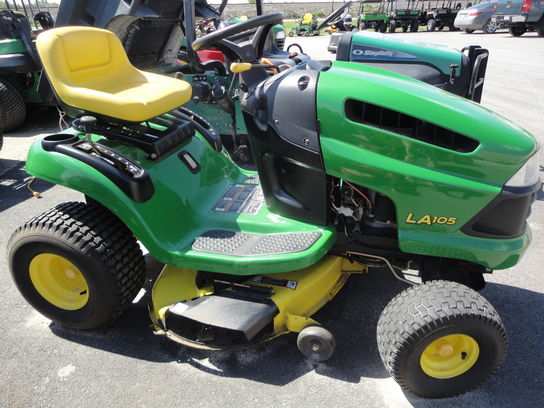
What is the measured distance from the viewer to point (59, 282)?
2.39 m

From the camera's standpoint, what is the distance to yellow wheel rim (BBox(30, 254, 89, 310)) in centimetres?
229

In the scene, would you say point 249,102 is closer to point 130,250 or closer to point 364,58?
point 130,250

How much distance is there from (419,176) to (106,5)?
3.11 m

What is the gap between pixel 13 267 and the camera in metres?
2.26

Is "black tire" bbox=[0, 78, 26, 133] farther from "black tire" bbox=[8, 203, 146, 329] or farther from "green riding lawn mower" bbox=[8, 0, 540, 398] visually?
"black tire" bbox=[8, 203, 146, 329]

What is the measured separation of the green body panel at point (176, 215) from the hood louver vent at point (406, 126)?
0.56 meters

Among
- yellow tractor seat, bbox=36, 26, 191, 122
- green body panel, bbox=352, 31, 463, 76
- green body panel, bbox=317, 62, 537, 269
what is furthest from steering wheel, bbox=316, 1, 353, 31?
green body panel, bbox=317, 62, 537, 269

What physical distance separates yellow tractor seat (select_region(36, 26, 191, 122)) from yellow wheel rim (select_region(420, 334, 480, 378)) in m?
1.80

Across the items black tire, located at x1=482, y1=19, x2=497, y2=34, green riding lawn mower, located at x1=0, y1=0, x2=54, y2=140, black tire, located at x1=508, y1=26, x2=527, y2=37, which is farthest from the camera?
black tire, located at x1=482, y1=19, x2=497, y2=34

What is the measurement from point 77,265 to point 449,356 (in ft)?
5.94

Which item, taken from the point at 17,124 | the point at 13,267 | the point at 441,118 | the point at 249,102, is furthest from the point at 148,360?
the point at 17,124

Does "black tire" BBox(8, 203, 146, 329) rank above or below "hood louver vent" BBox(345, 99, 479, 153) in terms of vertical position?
below

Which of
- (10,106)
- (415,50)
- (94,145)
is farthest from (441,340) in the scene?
(10,106)

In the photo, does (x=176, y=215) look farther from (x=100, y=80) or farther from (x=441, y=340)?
(x=441, y=340)
